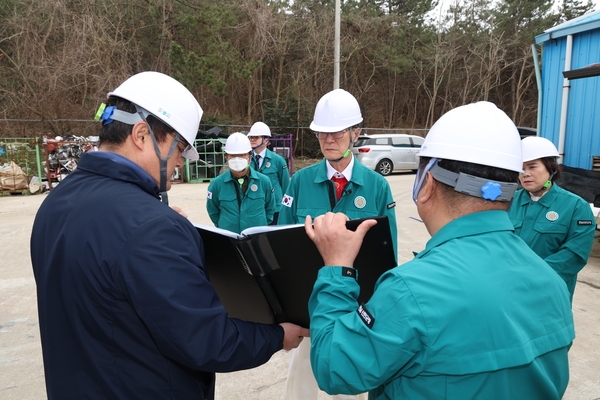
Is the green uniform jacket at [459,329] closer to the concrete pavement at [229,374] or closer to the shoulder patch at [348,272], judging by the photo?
the shoulder patch at [348,272]

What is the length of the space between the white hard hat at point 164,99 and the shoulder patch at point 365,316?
2.86 ft

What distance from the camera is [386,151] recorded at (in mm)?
16172

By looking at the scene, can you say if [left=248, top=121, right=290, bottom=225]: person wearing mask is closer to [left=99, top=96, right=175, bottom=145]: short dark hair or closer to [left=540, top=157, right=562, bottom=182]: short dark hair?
[left=540, top=157, right=562, bottom=182]: short dark hair

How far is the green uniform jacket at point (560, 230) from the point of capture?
2.92m

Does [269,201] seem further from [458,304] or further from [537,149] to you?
[458,304]

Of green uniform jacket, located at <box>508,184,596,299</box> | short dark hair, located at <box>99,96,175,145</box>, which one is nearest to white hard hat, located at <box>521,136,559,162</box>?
green uniform jacket, located at <box>508,184,596,299</box>

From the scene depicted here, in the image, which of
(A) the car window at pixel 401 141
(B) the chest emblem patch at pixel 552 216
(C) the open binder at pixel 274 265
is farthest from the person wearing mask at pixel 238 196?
(A) the car window at pixel 401 141

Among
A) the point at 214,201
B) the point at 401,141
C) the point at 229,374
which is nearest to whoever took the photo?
the point at 229,374

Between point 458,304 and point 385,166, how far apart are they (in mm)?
15593

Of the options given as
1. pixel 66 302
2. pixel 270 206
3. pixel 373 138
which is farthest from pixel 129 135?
pixel 373 138

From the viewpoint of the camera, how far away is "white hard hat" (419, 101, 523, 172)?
1.28 metres

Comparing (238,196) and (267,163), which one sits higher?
(267,163)

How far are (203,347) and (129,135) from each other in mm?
740

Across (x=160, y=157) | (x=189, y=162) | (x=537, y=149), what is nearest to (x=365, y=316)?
(x=160, y=157)
